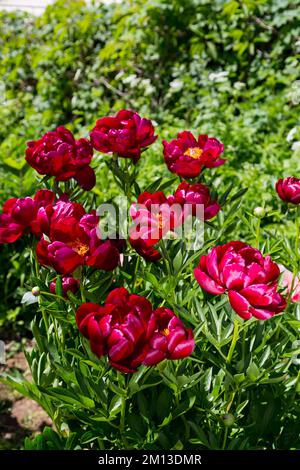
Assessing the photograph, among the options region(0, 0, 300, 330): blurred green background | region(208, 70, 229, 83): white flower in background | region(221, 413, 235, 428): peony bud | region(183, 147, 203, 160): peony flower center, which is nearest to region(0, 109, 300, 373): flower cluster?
region(183, 147, 203, 160): peony flower center

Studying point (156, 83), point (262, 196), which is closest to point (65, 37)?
point (156, 83)

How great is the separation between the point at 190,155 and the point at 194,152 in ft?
0.04

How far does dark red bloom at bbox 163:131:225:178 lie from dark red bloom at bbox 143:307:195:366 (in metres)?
0.41

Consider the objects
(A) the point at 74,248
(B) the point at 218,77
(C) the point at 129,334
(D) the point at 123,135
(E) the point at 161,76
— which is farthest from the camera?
(E) the point at 161,76

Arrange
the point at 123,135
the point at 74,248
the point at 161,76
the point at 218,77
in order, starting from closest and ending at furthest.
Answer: the point at 74,248, the point at 123,135, the point at 218,77, the point at 161,76

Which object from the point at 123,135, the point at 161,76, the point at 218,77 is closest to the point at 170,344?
the point at 123,135

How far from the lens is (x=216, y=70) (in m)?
4.07

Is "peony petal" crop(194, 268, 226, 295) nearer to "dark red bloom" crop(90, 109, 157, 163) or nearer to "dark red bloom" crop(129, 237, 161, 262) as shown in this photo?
"dark red bloom" crop(129, 237, 161, 262)

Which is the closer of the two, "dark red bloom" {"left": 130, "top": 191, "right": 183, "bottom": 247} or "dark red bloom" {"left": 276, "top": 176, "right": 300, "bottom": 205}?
"dark red bloom" {"left": 130, "top": 191, "right": 183, "bottom": 247}

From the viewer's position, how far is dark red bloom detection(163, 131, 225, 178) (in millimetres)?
1290

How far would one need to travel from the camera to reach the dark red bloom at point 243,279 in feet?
3.09

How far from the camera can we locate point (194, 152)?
134 cm

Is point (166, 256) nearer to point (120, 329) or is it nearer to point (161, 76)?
point (120, 329)
